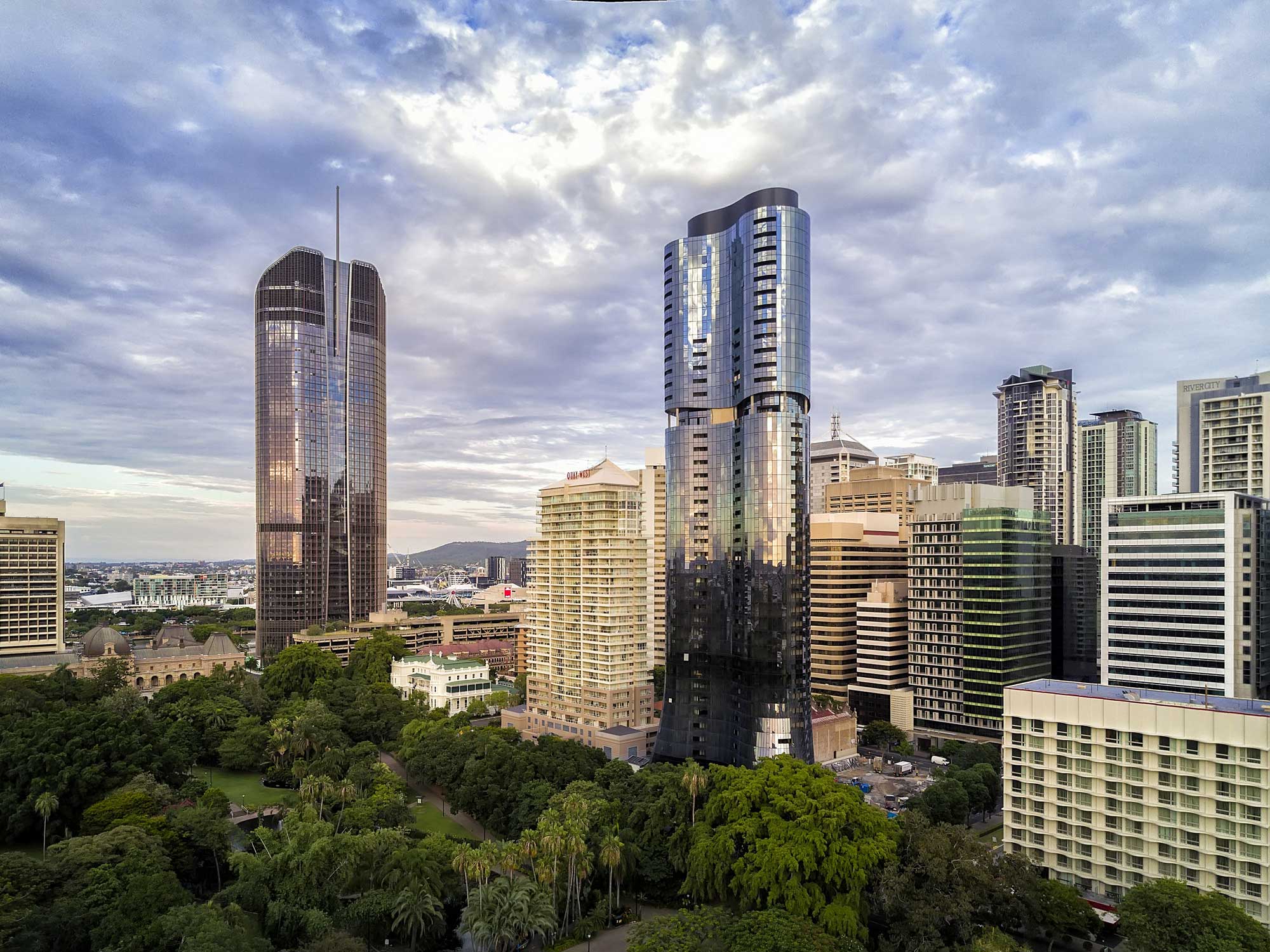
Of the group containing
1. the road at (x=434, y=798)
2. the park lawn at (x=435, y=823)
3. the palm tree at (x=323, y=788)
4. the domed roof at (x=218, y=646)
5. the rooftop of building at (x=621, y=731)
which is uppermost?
the palm tree at (x=323, y=788)

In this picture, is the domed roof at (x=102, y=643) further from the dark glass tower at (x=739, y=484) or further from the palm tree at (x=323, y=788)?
the dark glass tower at (x=739, y=484)

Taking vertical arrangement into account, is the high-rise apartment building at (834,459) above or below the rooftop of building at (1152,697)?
above

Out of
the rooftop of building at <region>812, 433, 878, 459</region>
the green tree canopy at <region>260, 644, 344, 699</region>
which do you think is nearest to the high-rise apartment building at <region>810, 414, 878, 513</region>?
the rooftop of building at <region>812, 433, 878, 459</region>

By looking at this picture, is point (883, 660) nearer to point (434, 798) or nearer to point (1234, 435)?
point (1234, 435)

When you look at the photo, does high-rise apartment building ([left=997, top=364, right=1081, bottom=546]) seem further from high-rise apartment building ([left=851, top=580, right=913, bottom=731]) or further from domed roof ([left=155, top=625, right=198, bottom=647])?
domed roof ([left=155, top=625, right=198, bottom=647])

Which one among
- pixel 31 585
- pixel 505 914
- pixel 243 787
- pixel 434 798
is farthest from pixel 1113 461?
pixel 31 585

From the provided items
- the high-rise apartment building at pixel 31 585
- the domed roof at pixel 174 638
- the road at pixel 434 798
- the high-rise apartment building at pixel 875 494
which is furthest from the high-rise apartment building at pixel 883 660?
the high-rise apartment building at pixel 31 585
